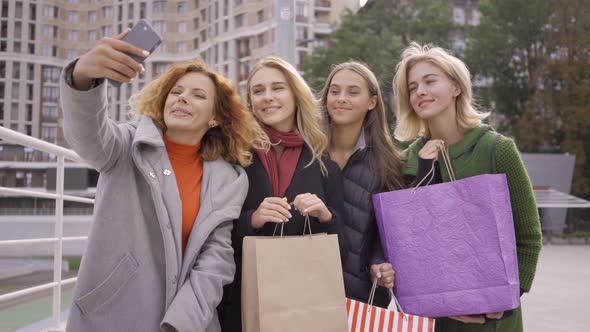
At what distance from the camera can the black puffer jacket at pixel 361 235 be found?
2496mm

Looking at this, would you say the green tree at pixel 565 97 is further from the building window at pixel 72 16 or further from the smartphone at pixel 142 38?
the building window at pixel 72 16

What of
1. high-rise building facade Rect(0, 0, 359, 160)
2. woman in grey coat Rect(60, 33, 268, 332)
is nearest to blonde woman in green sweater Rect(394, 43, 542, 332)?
woman in grey coat Rect(60, 33, 268, 332)

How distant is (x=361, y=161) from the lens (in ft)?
8.84

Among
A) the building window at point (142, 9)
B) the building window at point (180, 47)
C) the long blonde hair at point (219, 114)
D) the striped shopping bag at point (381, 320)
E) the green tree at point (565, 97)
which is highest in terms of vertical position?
the building window at point (142, 9)

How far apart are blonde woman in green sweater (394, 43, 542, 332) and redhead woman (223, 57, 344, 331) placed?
41cm

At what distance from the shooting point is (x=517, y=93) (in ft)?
96.7

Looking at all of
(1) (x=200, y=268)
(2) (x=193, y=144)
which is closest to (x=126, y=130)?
(2) (x=193, y=144)

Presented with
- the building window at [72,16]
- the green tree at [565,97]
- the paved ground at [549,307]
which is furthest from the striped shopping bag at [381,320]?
the building window at [72,16]

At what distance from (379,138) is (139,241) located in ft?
4.49

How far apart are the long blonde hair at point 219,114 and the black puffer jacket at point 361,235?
0.49m

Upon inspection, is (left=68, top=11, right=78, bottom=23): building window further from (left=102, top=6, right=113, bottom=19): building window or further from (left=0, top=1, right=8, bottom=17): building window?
(left=0, top=1, right=8, bottom=17): building window

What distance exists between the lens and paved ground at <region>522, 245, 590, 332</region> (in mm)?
6543

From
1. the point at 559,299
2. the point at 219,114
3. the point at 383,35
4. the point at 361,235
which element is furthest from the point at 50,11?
the point at 361,235

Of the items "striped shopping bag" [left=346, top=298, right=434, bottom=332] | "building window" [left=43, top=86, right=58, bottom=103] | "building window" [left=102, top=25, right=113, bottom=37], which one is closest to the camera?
"striped shopping bag" [left=346, top=298, right=434, bottom=332]
